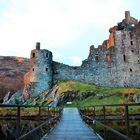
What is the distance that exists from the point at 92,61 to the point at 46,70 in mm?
9437

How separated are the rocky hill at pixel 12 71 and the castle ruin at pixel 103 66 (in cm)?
3568

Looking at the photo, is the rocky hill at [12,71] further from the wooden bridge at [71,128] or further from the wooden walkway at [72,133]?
the wooden walkway at [72,133]

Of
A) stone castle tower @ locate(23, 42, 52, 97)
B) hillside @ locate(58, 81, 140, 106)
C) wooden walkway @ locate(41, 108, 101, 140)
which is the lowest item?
wooden walkway @ locate(41, 108, 101, 140)

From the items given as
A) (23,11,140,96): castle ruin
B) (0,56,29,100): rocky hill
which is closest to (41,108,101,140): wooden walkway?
(23,11,140,96): castle ruin

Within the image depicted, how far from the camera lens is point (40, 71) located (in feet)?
184

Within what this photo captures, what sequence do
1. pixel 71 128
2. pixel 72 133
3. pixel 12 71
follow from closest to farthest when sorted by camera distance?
pixel 72 133
pixel 71 128
pixel 12 71

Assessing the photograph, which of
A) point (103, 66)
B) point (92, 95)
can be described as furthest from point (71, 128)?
point (103, 66)

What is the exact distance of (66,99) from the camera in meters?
46.8

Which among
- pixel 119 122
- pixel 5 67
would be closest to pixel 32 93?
pixel 119 122

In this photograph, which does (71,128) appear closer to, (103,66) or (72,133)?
(72,133)

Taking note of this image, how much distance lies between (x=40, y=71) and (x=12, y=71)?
62.0 m

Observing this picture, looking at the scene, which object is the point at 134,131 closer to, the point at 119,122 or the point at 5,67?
the point at 119,122

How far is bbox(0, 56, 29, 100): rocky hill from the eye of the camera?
98.4 meters

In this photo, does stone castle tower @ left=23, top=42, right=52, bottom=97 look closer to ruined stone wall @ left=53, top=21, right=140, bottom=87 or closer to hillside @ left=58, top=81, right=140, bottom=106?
ruined stone wall @ left=53, top=21, right=140, bottom=87
